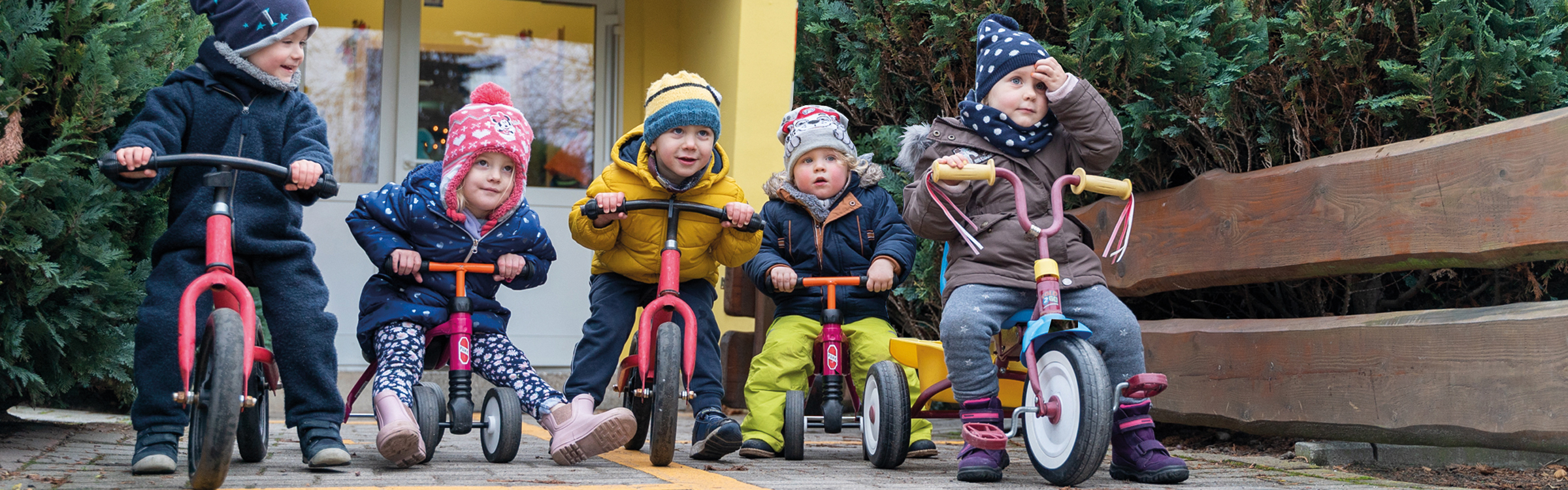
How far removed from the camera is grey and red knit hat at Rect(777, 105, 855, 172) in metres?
4.49

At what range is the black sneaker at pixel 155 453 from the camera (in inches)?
126

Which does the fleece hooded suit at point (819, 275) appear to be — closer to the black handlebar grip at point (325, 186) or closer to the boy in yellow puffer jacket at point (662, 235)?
the boy in yellow puffer jacket at point (662, 235)

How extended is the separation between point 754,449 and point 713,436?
0.32m

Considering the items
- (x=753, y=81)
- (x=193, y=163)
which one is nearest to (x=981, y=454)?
(x=193, y=163)

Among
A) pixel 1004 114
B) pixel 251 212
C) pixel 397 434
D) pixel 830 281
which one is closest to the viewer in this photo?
pixel 397 434

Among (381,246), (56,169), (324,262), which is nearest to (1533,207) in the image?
(381,246)

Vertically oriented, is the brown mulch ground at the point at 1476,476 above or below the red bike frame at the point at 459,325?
below

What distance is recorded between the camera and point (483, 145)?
12.9 ft

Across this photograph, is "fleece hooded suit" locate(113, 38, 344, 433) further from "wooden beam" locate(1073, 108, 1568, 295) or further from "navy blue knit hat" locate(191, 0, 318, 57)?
"wooden beam" locate(1073, 108, 1568, 295)

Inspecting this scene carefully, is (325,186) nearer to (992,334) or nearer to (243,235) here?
(243,235)

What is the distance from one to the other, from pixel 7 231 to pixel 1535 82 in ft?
14.7

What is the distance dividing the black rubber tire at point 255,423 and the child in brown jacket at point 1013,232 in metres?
1.98

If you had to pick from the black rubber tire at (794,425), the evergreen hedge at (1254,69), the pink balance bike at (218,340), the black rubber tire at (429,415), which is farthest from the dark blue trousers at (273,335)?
the evergreen hedge at (1254,69)

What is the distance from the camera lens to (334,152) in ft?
24.2
